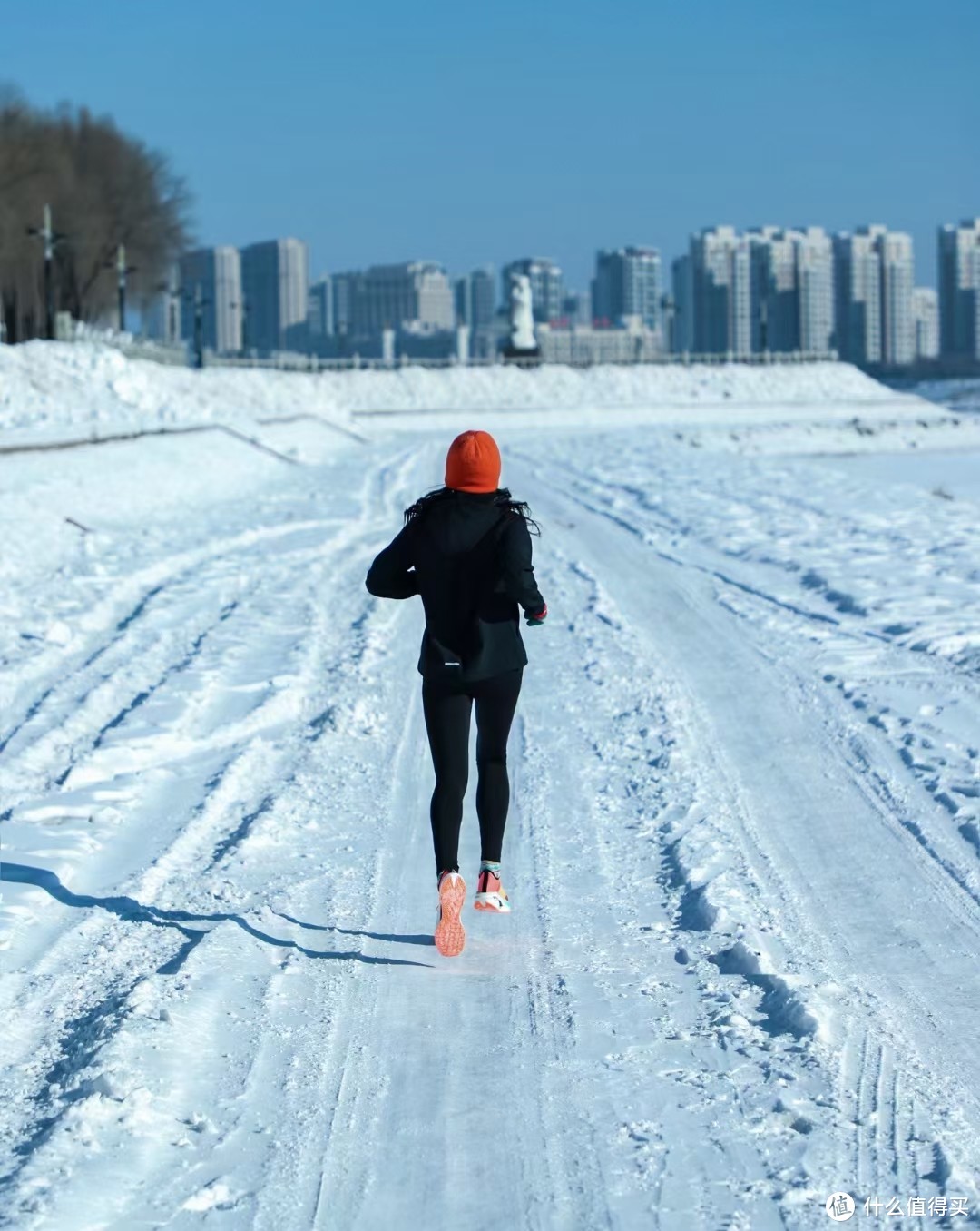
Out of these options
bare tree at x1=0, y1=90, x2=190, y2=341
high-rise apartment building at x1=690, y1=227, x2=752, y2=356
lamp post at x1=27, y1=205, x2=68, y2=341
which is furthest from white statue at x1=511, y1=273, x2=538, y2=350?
high-rise apartment building at x1=690, y1=227, x2=752, y2=356

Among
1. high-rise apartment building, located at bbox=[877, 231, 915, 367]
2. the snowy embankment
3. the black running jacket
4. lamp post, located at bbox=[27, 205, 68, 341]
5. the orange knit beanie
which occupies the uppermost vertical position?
high-rise apartment building, located at bbox=[877, 231, 915, 367]

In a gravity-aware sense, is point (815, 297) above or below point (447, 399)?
above

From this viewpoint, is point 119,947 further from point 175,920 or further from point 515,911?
point 515,911

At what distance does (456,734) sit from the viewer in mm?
5617

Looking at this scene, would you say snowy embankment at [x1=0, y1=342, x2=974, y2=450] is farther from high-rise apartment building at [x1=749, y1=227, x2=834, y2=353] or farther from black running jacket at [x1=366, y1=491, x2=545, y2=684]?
high-rise apartment building at [x1=749, y1=227, x2=834, y2=353]

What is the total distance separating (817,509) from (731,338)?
172 metres

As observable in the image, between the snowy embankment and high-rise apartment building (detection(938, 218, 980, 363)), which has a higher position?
high-rise apartment building (detection(938, 218, 980, 363))

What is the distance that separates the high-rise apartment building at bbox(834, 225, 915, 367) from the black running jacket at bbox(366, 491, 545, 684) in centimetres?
18683

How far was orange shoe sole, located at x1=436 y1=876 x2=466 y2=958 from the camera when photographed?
5289 millimetres

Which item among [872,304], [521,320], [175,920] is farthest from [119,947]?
[872,304]

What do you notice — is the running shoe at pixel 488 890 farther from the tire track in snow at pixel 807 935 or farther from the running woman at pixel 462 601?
the tire track in snow at pixel 807 935

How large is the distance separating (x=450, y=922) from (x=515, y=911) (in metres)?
0.73

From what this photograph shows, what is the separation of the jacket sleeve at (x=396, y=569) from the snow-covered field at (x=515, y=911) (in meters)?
1.18

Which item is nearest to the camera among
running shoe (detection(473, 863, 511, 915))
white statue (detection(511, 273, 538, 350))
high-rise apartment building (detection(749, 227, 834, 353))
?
running shoe (detection(473, 863, 511, 915))
